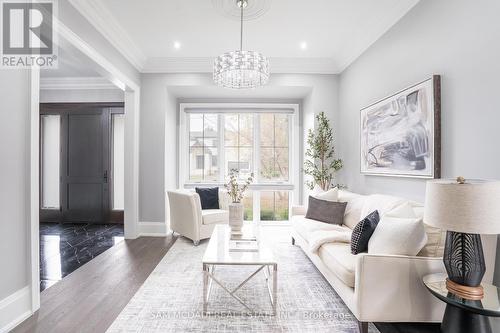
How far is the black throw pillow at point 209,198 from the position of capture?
449 centimetres

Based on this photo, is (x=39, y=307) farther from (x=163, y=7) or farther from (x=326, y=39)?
(x=326, y=39)

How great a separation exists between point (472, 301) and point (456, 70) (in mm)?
1690

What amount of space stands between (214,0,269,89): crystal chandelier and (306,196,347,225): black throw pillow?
1729 millimetres

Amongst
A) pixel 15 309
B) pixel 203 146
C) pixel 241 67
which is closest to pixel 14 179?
pixel 15 309

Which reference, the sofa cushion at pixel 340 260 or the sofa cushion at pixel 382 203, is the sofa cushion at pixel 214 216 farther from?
the sofa cushion at pixel 382 203

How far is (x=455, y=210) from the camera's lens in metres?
1.43

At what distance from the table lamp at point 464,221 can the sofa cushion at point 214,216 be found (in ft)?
9.91

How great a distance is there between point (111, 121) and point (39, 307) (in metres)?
3.78

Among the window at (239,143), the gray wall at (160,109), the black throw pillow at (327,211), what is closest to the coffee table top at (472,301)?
the black throw pillow at (327,211)

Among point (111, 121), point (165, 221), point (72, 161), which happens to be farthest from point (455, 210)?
point (72, 161)

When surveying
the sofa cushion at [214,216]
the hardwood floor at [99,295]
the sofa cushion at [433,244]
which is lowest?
the hardwood floor at [99,295]

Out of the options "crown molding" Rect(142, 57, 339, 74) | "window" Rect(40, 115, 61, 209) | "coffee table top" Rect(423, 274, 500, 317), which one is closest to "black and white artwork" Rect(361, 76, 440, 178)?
"coffee table top" Rect(423, 274, 500, 317)

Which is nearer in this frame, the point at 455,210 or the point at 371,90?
the point at 455,210

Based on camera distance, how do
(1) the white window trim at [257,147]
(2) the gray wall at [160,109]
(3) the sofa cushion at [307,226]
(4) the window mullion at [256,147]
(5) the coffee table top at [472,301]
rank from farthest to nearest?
1. (4) the window mullion at [256,147]
2. (1) the white window trim at [257,147]
3. (2) the gray wall at [160,109]
4. (3) the sofa cushion at [307,226]
5. (5) the coffee table top at [472,301]
